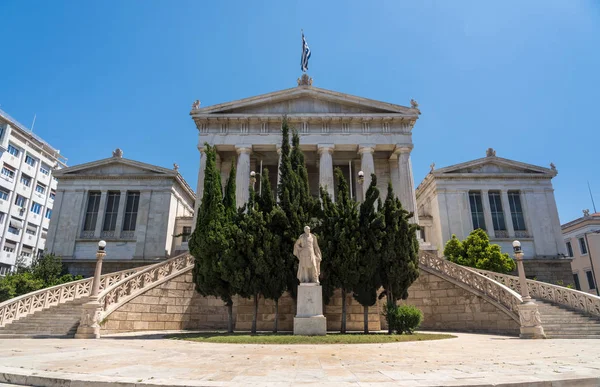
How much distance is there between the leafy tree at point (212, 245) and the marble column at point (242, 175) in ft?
37.8

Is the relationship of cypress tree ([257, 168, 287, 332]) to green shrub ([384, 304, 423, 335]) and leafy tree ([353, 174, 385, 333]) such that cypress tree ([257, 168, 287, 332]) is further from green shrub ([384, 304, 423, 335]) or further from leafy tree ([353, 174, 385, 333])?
green shrub ([384, 304, 423, 335])

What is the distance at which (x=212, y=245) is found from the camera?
1627 cm

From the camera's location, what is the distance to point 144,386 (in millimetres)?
5125

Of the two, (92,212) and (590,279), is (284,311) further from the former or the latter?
(590,279)

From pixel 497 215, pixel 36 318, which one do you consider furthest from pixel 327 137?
pixel 36 318

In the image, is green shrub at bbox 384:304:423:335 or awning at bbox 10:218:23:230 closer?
green shrub at bbox 384:304:423:335

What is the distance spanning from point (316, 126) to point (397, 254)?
17.8m

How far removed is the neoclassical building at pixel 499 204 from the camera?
37.3 m

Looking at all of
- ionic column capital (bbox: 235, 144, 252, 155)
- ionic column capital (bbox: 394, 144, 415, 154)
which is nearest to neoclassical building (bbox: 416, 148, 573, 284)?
ionic column capital (bbox: 394, 144, 415, 154)

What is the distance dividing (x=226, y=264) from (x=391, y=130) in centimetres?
2099

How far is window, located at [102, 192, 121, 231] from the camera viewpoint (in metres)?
37.8

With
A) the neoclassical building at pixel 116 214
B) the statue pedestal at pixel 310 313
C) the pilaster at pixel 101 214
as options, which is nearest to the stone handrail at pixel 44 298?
the statue pedestal at pixel 310 313

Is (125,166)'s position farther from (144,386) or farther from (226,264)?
(144,386)

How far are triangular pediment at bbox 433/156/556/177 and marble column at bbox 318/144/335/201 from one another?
575 inches
